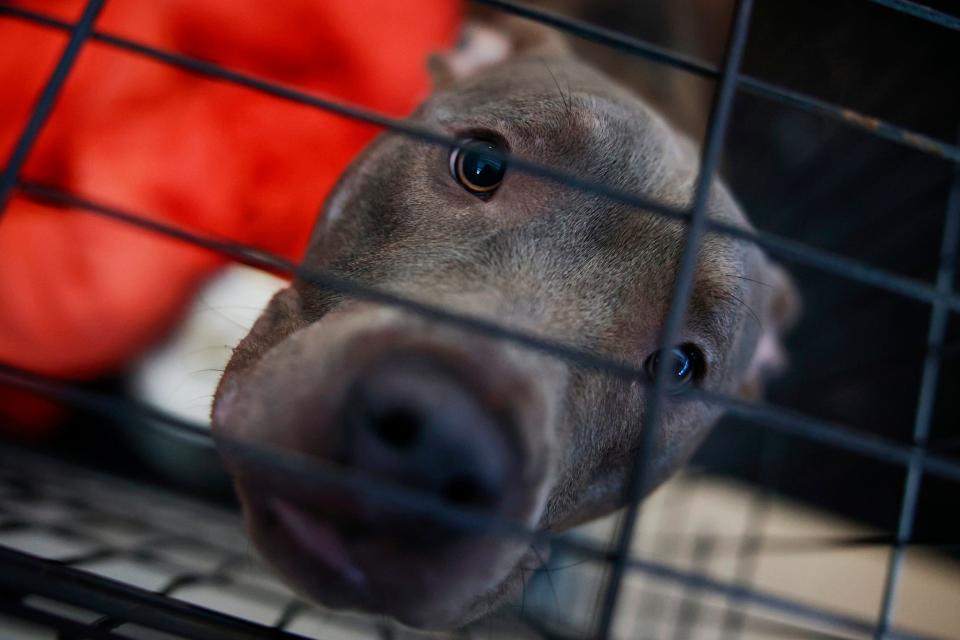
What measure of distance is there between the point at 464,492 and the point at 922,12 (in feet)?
3.30

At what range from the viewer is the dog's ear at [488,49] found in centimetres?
225

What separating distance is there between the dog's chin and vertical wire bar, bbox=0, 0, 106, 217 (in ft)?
1.87

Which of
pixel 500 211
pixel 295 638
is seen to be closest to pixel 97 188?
pixel 500 211

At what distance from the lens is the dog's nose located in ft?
3.05

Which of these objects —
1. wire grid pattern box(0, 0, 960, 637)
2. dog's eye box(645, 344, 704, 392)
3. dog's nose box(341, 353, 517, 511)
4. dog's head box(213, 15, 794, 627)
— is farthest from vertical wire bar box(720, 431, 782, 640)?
dog's nose box(341, 353, 517, 511)

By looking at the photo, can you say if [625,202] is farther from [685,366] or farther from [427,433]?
[685,366]

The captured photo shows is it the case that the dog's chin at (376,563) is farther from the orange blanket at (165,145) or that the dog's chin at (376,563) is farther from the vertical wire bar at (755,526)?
the vertical wire bar at (755,526)

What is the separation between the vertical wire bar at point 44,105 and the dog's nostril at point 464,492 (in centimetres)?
66

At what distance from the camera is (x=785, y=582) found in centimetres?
353

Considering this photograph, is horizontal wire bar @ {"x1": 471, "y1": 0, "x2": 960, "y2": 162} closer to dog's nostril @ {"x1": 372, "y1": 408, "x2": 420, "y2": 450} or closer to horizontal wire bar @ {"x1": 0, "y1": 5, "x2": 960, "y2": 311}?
horizontal wire bar @ {"x1": 0, "y1": 5, "x2": 960, "y2": 311}

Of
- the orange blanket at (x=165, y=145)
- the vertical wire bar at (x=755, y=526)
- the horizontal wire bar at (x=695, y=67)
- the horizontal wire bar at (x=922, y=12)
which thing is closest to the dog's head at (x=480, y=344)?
the horizontal wire bar at (x=695, y=67)

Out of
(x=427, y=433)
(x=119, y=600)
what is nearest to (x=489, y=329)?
(x=427, y=433)

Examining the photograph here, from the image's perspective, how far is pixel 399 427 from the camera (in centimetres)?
93

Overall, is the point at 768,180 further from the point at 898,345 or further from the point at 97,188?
the point at 97,188
